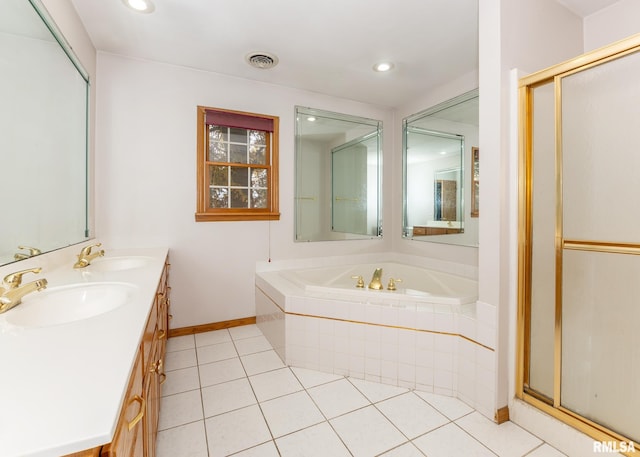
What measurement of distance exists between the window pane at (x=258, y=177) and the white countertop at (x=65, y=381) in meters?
2.15

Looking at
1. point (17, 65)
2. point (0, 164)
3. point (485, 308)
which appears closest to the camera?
point (0, 164)

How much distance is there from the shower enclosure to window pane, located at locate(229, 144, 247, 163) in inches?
90.7

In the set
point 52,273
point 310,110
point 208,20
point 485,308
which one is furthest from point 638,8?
point 52,273

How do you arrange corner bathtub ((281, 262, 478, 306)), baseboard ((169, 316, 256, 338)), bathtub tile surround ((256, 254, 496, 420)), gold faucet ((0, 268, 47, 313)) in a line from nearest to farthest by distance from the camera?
gold faucet ((0, 268, 47, 313))
bathtub tile surround ((256, 254, 496, 420))
corner bathtub ((281, 262, 478, 306))
baseboard ((169, 316, 256, 338))

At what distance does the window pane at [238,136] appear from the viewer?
295 centimetres

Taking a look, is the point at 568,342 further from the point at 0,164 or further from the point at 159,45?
the point at 159,45

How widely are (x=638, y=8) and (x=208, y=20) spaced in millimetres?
2650

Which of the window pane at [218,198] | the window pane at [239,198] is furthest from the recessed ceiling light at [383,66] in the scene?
the window pane at [218,198]

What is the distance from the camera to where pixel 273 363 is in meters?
2.27

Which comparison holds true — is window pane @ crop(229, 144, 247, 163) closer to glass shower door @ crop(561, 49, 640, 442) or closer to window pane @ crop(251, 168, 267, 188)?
window pane @ crop(251, 168, 267, 188)

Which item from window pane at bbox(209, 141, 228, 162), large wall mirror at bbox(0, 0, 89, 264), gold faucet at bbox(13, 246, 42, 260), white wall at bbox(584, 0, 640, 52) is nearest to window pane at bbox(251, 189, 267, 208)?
window pane at bbox(209, 141, 228, 162)

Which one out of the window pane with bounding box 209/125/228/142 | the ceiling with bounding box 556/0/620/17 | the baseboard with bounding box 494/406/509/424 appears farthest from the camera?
the window pane with bounding box 209/125/228/142

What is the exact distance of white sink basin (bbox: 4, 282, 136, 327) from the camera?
1.09 meters
